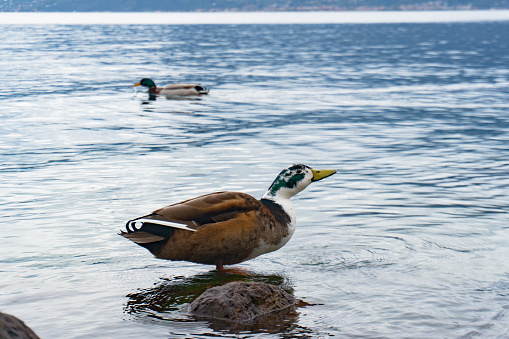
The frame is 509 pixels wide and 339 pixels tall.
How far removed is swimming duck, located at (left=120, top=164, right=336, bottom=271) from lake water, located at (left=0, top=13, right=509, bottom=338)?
14.4 inches

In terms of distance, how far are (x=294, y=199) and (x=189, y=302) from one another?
17.6ft

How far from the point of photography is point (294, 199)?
42.9 feet

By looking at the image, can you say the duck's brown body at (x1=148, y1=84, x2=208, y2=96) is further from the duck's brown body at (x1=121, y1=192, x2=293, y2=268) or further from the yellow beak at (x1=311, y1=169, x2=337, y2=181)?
the duck's brown body at (x1=121, y1=192, x2=293, y2=268)

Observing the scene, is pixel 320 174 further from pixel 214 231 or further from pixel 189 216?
pixel 189 216

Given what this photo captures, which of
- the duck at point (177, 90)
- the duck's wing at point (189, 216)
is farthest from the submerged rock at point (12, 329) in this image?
the duck at point (177, 90)

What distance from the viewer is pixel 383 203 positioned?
41.4ft

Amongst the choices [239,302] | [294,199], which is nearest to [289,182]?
[239,302]

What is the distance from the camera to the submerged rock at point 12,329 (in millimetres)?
4926

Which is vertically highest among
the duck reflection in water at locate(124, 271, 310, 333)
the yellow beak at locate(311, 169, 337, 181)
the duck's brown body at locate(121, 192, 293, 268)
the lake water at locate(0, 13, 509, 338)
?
the yellow beak at locate(311, 169, 337, 181)

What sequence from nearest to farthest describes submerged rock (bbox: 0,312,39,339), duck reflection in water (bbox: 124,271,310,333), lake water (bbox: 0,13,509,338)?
1. submerged rock (bbox: 0,312,39,339)
2. duck reflection in water (bbox: 124,271,310,333)
3. lake water (bbox: 0,13,509,338)

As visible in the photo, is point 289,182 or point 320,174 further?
point 320,174

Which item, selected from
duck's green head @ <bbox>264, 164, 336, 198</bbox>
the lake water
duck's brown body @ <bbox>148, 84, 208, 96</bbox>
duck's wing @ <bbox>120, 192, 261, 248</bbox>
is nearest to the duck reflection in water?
the lake water

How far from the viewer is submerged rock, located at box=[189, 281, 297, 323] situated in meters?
7.23

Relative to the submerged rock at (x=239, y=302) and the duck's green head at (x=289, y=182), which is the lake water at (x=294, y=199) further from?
the duck's green head at (x=289, y=182)
